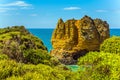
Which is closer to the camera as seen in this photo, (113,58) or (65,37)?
(113,58)

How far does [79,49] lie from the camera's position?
10150 cm

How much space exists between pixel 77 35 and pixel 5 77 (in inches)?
3195

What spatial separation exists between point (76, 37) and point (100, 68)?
75.2m

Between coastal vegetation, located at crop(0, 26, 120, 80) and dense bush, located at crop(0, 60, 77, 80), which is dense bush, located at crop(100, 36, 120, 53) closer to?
coastal vegetation, located at crop(0, 26, 120, 80)

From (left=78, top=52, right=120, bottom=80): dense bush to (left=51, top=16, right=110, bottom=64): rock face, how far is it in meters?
67.5

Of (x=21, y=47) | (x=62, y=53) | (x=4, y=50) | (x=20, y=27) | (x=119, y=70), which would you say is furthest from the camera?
(x=62, y=53)

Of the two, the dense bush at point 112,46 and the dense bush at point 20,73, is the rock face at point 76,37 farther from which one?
the dense bush at point 20,73

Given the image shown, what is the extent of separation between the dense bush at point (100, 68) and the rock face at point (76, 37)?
67.5 meters

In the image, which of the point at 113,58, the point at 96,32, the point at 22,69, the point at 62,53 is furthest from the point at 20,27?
the point at 22,69

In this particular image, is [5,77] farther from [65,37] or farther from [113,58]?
[65,37]

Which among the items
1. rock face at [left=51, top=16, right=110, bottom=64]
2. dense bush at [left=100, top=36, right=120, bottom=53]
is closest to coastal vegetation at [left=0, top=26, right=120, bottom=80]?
dense bush at [left=100, top=36, right=120, bottom=53]

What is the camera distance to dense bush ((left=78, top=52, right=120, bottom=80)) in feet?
93.0

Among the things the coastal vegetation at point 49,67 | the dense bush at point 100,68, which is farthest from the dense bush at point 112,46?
the dense bush at point 100,68

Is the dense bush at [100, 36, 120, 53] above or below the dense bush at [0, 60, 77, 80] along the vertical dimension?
below
